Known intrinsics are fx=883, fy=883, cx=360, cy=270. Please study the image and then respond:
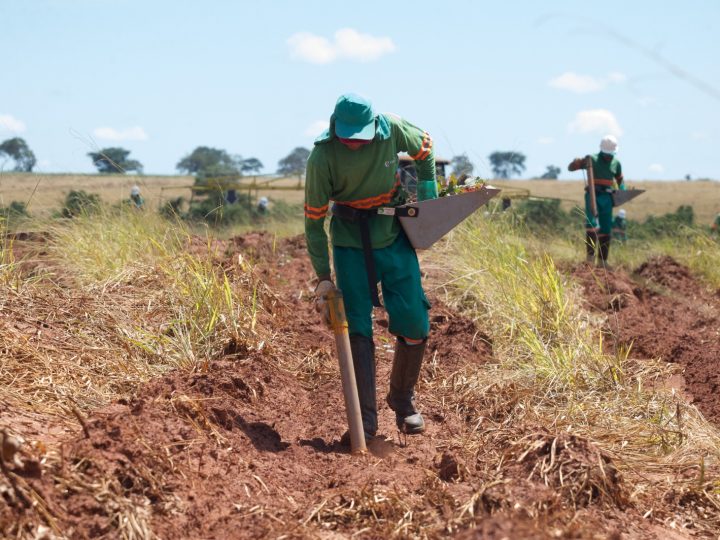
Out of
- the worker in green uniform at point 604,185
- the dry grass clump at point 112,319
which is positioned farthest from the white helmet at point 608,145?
the dry grass clump at point 112,319

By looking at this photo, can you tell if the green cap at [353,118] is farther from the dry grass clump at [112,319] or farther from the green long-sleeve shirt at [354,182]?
the dry grass clump at [112,319]

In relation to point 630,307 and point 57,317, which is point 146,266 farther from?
point 630,307

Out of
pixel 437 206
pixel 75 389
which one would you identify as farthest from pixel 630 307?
pixel 75 389

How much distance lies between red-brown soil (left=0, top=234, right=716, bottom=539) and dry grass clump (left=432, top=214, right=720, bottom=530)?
53 mm

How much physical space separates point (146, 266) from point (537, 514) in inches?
168

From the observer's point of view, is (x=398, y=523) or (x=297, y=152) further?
(x=297, y=152)

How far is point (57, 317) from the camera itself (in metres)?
5.43

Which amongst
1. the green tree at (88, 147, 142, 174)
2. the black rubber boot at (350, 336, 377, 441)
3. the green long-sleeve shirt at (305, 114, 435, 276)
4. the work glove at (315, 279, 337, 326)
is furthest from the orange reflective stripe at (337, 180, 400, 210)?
the green tree at (88, 147, 142, 174)

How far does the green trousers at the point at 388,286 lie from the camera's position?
4629 mm

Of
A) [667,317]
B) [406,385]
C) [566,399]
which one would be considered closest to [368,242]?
[406,385]

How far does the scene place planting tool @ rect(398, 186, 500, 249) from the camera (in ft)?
15.1

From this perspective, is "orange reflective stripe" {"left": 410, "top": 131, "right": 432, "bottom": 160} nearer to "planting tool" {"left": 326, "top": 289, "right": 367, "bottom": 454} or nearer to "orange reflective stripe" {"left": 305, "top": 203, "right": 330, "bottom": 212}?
"orange reflective stripe" {"left": 305, "top": 203, "right": 330, "bottom": 212}

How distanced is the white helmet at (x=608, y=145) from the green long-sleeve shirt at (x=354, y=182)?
6.89 m

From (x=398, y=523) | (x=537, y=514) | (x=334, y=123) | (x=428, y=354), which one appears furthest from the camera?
(x=428, y=354)
